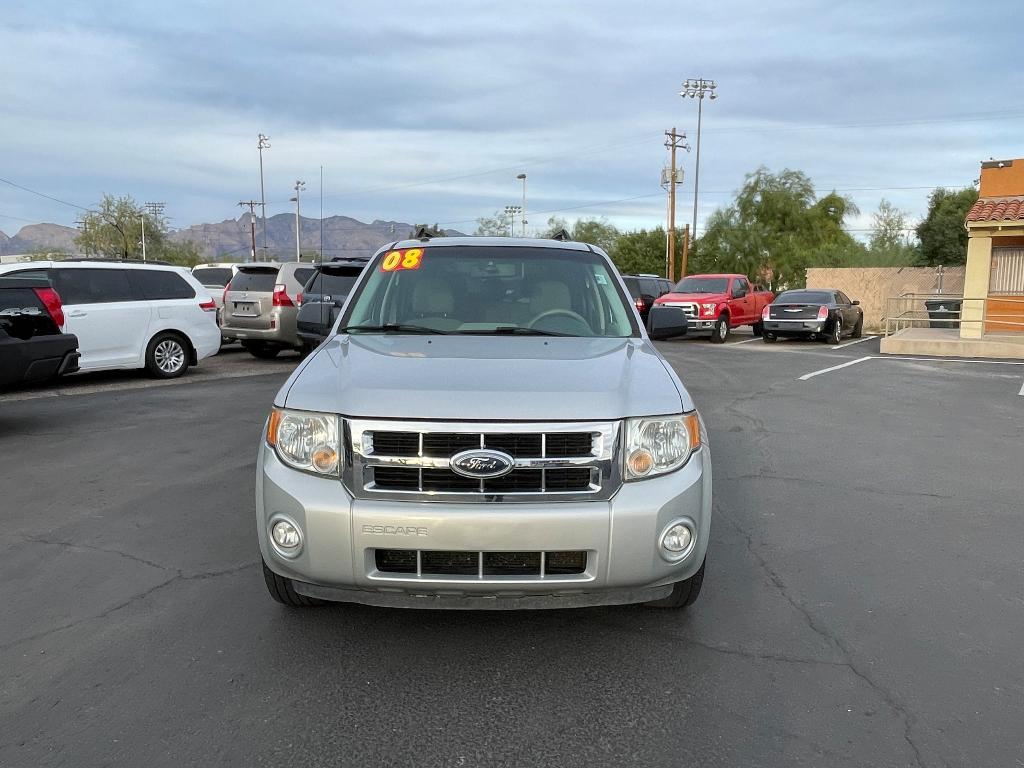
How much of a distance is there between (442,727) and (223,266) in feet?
59.3

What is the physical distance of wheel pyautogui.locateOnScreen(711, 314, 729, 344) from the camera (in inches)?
873

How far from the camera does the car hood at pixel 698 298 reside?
22.3 metres

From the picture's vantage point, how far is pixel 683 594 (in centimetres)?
363

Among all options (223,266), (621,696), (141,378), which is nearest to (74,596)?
(621,696)

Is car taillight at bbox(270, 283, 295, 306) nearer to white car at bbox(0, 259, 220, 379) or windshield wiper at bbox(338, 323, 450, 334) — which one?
white car at bbox(0, 259, 220, 379)

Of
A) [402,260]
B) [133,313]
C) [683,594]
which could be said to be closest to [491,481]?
[683,594]

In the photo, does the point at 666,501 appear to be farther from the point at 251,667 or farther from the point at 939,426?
the point at 939,426

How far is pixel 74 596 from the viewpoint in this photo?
4.05 meters

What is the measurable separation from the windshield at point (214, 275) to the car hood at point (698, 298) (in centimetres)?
1110

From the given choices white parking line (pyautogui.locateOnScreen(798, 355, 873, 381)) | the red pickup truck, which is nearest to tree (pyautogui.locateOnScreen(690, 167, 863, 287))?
the red pickup truck

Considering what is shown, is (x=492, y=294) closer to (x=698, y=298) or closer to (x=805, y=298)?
(x=698, y=298)

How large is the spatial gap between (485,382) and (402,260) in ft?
6.31

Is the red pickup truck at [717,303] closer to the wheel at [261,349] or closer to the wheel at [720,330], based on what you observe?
the wheel at [720,330]

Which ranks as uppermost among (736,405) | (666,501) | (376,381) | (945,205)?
(945,205)
